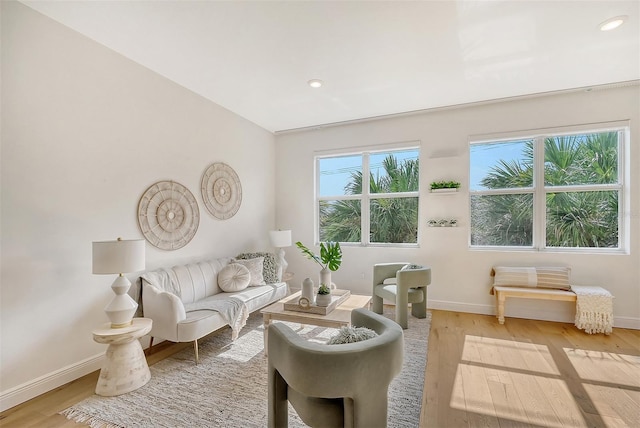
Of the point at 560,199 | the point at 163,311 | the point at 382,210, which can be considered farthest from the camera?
the point at 382,210

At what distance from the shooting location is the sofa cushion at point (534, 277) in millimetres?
3506

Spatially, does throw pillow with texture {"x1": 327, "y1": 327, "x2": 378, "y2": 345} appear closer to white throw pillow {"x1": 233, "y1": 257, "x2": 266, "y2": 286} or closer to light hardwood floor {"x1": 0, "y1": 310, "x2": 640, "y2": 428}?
light hardwood floor {"x1": 0, "y1": 310, "x2": 640, "y2": 428}

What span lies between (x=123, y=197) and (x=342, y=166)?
3.18m

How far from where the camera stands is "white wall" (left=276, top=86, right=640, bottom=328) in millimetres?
3471

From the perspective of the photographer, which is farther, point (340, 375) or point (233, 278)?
point (233, 278)

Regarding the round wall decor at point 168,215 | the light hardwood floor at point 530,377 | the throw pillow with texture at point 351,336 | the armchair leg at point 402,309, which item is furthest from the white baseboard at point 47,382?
the armchair leg at point 402,309

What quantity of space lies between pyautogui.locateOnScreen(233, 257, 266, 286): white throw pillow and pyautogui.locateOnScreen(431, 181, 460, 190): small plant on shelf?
266 cm

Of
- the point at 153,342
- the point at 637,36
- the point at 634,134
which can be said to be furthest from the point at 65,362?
the point at 634,134

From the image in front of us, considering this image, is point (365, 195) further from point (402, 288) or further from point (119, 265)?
point (119, 265)

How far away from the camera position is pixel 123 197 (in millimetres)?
2801

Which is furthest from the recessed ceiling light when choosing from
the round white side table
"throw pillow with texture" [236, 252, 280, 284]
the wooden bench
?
the round white side table

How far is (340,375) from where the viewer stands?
52.7 inches

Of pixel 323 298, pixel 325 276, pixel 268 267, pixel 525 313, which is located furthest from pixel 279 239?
pixel 525 313

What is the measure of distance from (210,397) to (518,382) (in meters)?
2.40
